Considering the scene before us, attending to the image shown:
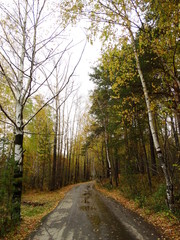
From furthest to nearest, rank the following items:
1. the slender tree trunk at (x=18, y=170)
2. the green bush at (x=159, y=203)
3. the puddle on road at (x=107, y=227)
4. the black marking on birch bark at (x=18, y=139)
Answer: the green bush at (x=159, y=203), the black marking on birch bark at (x=18, y=139), the slender tree trunk at (x=18, y=170), the puddle on road at (x=107, y=227)

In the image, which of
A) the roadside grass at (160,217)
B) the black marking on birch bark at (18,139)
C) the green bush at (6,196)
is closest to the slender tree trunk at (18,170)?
the black marking on birch bark at (18,139)

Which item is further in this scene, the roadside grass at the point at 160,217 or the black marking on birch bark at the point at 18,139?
the black marking on birch bark at the point at 18,139

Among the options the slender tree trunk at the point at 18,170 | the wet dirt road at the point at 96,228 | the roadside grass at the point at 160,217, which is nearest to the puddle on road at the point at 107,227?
the wet dirt road at the point at 96,228

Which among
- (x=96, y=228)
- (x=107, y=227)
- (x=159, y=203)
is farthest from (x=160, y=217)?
(x=96, y=228)

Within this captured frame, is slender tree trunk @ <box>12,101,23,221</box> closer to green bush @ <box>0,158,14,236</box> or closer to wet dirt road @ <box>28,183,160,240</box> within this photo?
green bush @ <box>0,158,14,236</box>

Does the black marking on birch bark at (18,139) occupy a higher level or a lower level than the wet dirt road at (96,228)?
higher

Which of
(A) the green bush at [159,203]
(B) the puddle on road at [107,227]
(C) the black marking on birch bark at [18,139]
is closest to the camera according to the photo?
(B) the puddle on road at [107,227]

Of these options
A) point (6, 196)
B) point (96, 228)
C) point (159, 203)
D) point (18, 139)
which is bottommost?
point (96, 228)

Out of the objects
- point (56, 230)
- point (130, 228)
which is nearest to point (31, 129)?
point (56, 230)

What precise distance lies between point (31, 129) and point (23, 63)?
48.9 feet

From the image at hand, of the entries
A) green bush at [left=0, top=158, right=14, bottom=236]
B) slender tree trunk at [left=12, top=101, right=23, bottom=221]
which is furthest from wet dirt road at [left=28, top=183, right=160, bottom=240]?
slender tree trunk at [left=12, top=101, right=23, bottom=221]

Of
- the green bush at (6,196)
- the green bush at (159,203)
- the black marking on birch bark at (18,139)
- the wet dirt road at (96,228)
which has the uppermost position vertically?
the black marking on birch bark at (18,139)

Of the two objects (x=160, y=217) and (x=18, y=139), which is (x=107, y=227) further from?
(x=18, y=139)

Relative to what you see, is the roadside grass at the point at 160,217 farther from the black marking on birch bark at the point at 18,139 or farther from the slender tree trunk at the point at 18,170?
the black marking on birch bark at the point at 18,139
